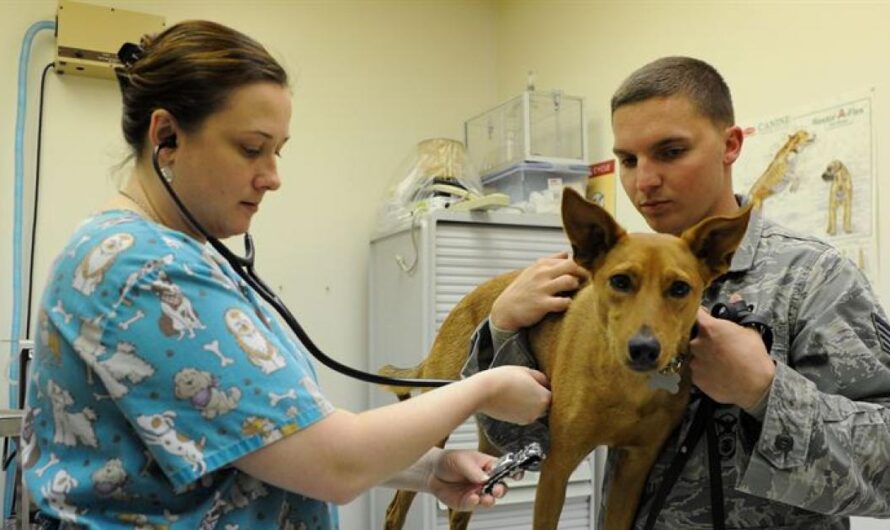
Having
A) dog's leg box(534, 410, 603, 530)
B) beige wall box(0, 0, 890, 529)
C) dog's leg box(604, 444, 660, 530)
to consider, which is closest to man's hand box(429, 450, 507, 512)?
dog's leg box(534, 410, 603, 530)

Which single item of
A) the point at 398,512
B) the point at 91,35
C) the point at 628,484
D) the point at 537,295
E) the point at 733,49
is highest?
the point at 91,35

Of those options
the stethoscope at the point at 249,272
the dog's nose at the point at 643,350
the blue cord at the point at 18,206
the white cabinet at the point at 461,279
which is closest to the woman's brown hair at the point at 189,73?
the stethoscope at the point at 249,272

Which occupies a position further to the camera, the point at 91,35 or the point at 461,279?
the point at 91,35

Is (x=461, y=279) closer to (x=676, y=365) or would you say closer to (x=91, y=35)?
(x=91, y=35)

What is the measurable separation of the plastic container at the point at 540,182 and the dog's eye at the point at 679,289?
2.05 m

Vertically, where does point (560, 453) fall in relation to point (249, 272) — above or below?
below

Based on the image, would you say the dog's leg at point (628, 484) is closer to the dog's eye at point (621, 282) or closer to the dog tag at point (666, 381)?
the dog tag at point (666, 381)

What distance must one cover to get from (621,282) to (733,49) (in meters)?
1.78

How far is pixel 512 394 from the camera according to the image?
100 cm

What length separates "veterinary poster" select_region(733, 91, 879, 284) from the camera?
6.92 ft

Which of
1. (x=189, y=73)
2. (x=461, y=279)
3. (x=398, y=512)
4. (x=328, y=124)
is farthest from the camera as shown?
(x=328, y=124)

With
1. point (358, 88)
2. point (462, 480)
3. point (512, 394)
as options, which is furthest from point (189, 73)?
point (358, 88)

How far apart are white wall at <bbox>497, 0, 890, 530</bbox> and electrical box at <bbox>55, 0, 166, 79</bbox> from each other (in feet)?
5.71

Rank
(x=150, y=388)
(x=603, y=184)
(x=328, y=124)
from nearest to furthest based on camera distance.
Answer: (x=150, y=388), (x=603, y=184), (x=328, y=124)
